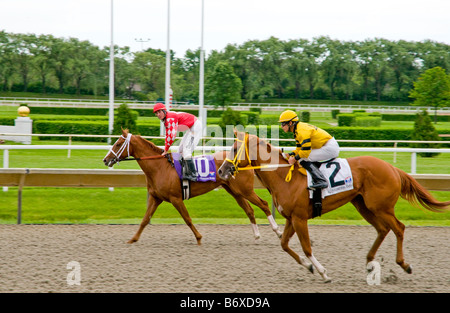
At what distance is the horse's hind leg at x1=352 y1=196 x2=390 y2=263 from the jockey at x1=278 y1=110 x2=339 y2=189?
0.60 meters

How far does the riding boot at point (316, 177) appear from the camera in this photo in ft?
17.1

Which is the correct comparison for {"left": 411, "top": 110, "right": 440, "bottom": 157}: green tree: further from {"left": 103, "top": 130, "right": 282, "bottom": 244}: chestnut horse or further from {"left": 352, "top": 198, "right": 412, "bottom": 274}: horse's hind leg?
{"left": 352, "top": 198, "right": 412, "bottom": 274}: horse's hind leg

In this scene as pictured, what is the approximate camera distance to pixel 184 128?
704 cm

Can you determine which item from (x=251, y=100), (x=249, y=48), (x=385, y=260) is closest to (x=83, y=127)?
(x=385, y=260)

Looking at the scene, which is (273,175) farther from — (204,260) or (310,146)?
(204,260)

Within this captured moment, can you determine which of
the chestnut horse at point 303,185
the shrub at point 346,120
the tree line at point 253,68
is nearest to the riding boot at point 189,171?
the chestnut horse at point 303,185

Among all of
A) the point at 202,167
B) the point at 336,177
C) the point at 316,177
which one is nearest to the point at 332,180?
the point at 336,177

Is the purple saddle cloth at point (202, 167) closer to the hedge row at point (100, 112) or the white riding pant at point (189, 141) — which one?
the white riding pant at point (189, 141)

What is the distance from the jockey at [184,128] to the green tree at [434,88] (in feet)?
102

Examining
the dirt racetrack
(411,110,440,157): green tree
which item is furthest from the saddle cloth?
(411,110,440,157): green tree

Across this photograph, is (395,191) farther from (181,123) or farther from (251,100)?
(251,100)

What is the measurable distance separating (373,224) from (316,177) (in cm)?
92

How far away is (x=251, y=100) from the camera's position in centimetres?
5662

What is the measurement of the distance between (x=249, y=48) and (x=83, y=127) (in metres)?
42.1
